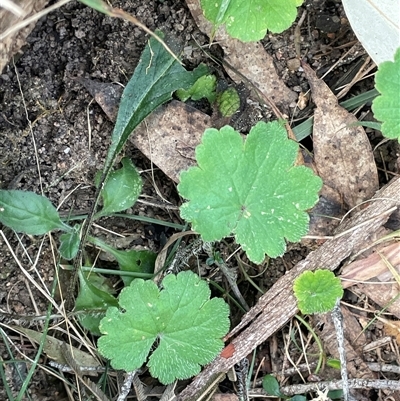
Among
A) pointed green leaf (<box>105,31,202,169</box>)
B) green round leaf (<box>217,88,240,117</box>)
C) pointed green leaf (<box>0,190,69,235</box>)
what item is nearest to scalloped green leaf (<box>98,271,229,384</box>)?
pointed green leaf (<box>0,190,69,235</box>)

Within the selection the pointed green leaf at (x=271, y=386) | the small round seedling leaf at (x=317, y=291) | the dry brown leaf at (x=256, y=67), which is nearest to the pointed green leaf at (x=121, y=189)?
the dry brown leaf at (x=256, y=67)

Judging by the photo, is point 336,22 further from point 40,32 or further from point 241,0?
point 40,32

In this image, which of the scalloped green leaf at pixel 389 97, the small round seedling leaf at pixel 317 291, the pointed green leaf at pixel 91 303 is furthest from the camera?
the pointed green leaf at pixel 91 303

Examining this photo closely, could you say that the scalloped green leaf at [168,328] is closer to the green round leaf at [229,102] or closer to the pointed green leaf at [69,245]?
the pointed green leaf at [69,245]

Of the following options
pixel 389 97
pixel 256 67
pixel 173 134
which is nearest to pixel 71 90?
pixel 173 134

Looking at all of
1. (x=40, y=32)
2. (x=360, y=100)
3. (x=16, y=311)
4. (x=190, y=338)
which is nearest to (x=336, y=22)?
(x=360, y=100)

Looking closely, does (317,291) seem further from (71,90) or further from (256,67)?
(71,90)

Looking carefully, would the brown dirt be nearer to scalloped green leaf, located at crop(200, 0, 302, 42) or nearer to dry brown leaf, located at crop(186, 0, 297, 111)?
dry brown leaf, located at crop(186, 0, 297, 111)
